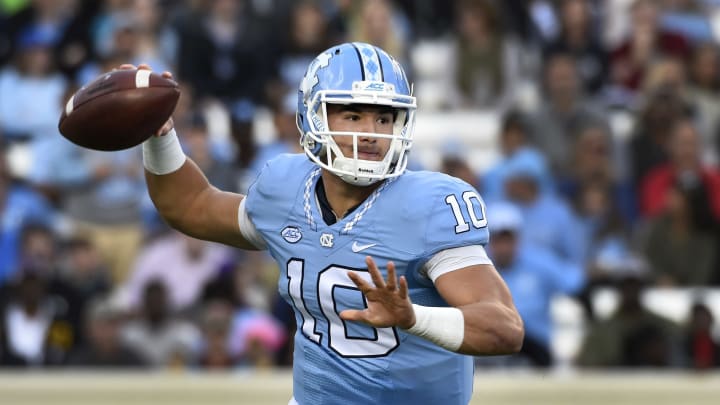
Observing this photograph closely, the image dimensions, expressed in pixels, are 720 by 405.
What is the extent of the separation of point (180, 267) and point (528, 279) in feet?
6.59

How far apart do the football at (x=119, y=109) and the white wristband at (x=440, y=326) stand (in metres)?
1.16

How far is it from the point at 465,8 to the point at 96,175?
2.72 m

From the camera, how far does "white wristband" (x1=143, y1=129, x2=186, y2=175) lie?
416 centimetres

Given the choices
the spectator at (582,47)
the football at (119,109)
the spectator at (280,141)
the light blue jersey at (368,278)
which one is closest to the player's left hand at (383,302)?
the light blue jersey at (368,278)

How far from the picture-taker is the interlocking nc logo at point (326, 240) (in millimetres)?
3640

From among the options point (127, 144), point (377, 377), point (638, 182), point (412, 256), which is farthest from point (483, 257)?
point (638, 182)

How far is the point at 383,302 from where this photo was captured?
10.3 ft

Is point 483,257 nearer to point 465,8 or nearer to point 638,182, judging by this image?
point 638,182

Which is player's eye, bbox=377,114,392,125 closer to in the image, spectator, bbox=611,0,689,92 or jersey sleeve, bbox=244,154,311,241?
jersey sleeve, bbox=244,154,311,241

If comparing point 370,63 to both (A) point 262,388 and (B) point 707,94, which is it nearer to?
(A) point 262,388

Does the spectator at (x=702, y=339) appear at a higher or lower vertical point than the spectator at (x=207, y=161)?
lower

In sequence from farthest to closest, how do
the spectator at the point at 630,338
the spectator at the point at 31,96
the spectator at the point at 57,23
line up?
the spectator at the point at 57,23 → the spectator at the point at 31,96 → the spectator at the point at 630,338

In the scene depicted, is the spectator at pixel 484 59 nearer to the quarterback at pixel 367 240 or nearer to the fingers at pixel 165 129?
the fingers at pixel 165 129

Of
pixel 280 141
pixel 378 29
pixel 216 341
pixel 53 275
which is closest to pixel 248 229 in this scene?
pixel 216 341
